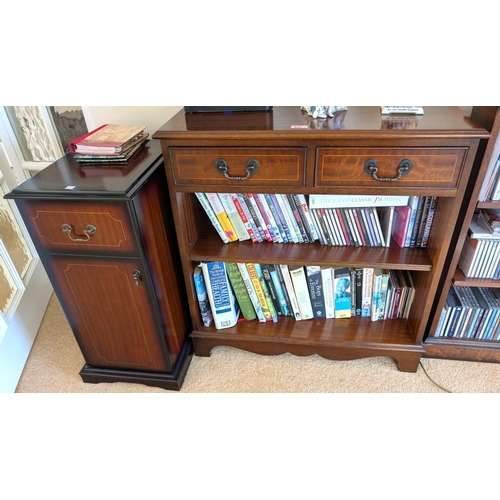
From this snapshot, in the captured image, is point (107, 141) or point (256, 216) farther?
point (256, 216)

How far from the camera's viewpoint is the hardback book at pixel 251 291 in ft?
4.87

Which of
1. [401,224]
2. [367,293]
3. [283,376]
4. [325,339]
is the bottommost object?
[283,376]

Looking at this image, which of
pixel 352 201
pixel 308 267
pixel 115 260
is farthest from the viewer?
pixel 308 267

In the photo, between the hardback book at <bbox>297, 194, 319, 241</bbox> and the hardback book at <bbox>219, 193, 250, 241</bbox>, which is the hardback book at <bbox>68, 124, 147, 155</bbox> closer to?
the hardback book at <bbox>219, 193, 250, 241</bbox>

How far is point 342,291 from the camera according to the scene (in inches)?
60.1

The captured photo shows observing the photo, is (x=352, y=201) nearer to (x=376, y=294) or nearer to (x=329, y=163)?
(x=329, y=163)

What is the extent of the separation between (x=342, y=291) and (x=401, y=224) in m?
0.34

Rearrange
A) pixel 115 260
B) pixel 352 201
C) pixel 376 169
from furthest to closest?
pixel 352 201 → pixel 115 260 → pixel 376 169

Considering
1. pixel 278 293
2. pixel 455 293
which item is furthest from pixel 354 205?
pixel 455 293

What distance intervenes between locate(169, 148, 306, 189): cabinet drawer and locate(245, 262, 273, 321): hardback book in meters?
0.38

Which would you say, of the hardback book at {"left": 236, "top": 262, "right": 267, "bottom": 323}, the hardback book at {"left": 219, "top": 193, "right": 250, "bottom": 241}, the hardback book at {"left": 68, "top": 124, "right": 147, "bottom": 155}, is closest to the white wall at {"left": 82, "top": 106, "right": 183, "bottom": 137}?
the hardback book at {"left": 68, "top": 124, "right": 147, "bottom": 155}

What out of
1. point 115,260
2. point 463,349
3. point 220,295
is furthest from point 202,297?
point 463,349
